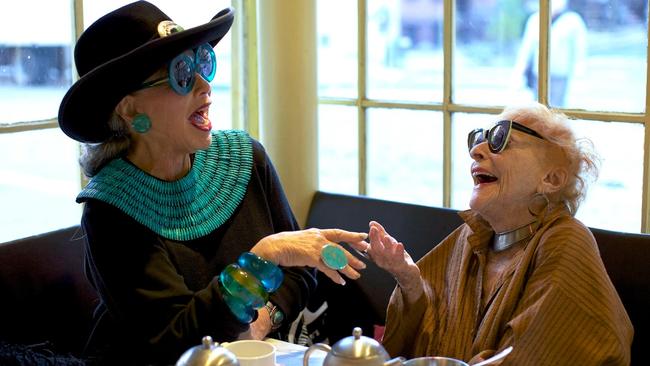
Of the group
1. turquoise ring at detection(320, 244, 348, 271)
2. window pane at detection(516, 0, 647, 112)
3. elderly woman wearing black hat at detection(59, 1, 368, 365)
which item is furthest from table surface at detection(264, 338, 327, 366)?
window pane at detection(516, 0, 647, 112)

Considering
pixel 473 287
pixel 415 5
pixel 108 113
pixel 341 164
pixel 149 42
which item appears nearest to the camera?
pixel 149 42

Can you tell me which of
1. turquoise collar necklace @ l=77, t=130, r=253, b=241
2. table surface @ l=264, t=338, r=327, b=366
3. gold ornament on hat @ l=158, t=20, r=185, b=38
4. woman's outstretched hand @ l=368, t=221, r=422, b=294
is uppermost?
gold ornament on hat @ l=158, t=20, r=185, b=38

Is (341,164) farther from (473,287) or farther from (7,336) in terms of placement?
(7,336)

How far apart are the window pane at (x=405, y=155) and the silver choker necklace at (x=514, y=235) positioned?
89 cm

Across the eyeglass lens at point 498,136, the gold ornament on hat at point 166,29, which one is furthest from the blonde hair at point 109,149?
the eyeglass lens at point 498,136

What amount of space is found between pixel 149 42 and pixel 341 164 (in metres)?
1.66

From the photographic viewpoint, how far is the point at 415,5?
3.39 m

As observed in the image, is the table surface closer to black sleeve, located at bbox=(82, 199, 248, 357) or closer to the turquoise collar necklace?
black sleeve, located at bbox=(82, 199, 248, 357)

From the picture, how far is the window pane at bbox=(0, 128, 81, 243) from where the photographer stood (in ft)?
9.34

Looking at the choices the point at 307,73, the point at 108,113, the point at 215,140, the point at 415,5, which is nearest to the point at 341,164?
the point at 307,73

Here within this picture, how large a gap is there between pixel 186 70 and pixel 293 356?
77 centimetres

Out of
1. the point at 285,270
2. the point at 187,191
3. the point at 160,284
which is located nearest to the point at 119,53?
the point at 187,191

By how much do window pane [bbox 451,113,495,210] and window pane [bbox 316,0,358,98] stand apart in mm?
523

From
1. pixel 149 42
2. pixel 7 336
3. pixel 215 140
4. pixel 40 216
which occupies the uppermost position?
pixel 149 42
